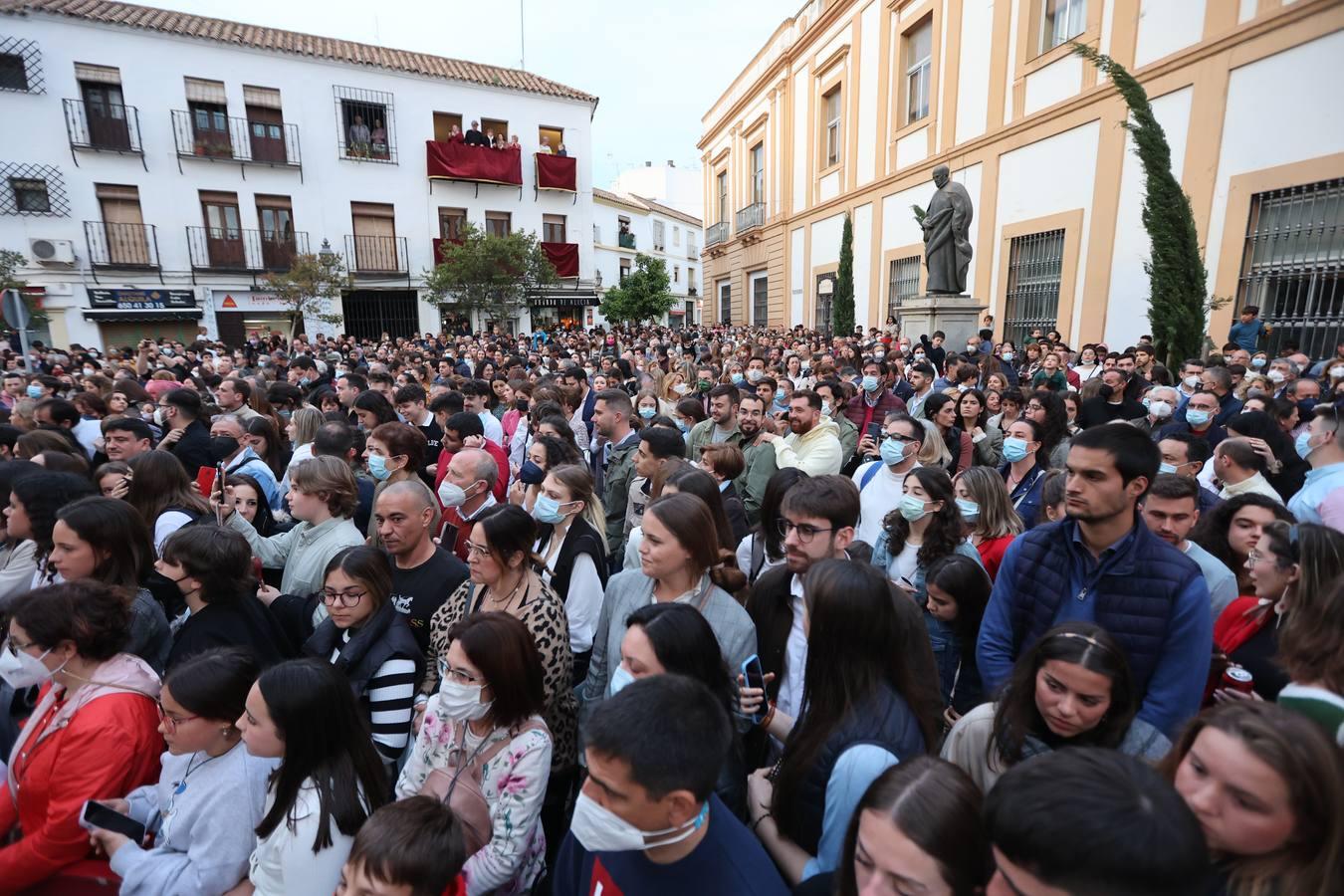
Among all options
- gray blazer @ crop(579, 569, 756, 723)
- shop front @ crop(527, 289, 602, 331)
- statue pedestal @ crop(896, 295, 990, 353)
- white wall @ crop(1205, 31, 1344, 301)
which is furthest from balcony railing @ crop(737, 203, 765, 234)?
gray blazer @ crop(579, 569, 756, 723)

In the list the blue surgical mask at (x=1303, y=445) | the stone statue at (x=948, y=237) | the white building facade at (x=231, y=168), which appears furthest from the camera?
the white building facade at (x=231, y=168)

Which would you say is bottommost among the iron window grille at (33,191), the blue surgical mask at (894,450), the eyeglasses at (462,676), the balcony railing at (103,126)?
the eyeglasses at (462,676)

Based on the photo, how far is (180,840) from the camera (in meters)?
1.89

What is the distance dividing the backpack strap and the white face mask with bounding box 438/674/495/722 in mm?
2673

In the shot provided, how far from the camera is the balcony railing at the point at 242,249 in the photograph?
19844 mm

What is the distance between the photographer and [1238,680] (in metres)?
2.22

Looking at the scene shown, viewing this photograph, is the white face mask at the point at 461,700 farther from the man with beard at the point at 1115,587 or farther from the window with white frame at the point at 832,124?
the window with white frame at the point at 832,124

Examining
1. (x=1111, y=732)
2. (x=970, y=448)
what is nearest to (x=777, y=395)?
(x=970, y=448)

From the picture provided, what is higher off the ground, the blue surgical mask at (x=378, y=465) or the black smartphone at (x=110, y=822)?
the blue surgical mask at (x=378, y=465)

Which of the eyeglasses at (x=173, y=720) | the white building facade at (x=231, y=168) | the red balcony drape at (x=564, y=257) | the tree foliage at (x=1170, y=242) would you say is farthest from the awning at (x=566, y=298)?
the eyeglasses at (x=173, y=720)

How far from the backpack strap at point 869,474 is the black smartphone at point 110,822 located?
3.49 meters

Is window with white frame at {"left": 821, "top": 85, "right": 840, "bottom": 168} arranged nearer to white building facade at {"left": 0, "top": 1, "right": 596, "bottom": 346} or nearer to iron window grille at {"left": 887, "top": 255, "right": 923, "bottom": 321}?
iron window grille at {"left": 887, "top": 255, "right": 923, "bottom": 321}

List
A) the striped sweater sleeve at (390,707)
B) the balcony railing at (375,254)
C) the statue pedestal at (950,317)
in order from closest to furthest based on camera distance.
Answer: the striped sweater sleeve at (390,707) < the statue pedestal at (950,317) < the balcony railing at (375,254)

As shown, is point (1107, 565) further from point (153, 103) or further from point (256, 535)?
point (153, 103)
